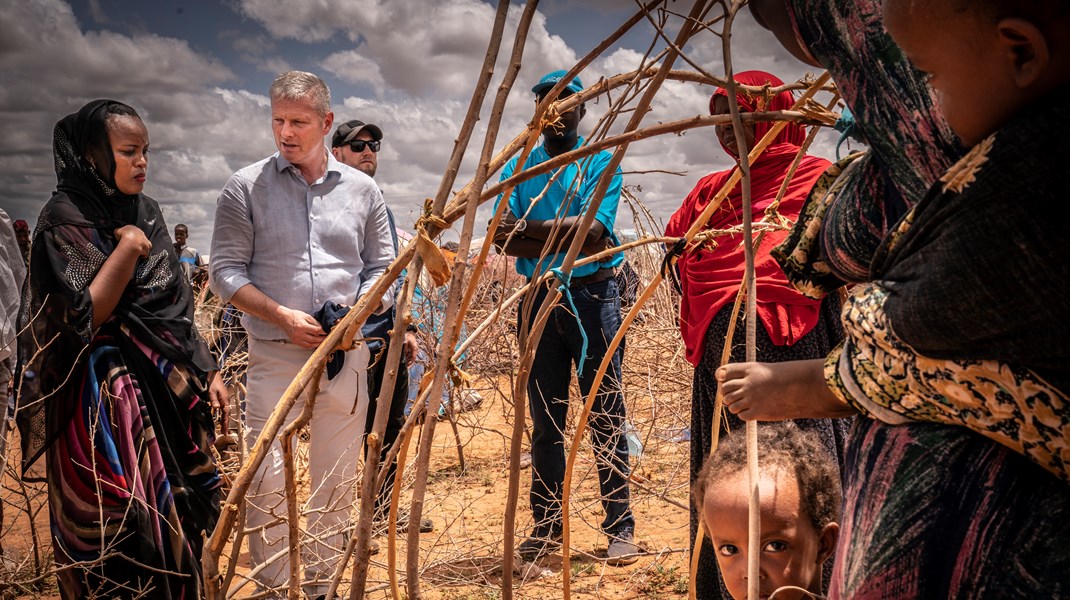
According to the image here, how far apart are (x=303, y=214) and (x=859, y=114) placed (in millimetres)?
2303

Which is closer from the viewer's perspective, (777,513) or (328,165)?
(777,513)

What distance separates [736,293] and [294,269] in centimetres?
152

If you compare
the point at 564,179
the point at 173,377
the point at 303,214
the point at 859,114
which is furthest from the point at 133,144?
the point at 859,114

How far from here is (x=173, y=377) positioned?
2666mm

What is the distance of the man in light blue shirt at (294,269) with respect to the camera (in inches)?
109

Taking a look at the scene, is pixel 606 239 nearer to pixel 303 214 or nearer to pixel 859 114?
pixel 303 214

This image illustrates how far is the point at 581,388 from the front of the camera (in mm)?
3428

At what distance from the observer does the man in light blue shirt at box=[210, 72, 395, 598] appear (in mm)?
2758

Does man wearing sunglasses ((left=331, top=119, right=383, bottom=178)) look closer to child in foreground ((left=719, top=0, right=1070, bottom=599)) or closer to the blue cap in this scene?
the blue cap

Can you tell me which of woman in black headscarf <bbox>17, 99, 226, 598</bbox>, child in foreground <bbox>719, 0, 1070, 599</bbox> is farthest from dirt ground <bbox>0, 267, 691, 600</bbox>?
child in foreground <bbox>719, 0, 1070, 599</bbox>

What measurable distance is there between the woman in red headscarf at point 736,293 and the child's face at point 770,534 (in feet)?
1.69

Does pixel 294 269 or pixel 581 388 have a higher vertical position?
pixel 294 269

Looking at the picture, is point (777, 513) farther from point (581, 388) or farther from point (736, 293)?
point (581, 388)

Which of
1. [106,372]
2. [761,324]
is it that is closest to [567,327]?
[761,324]
